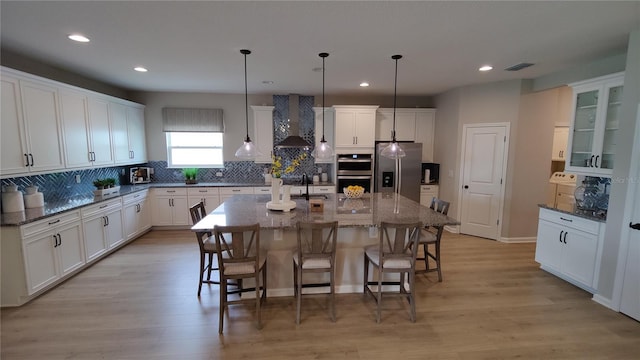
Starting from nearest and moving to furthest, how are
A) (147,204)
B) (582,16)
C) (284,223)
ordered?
(582,16), (284,223), (147,204)

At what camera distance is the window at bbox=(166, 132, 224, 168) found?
18.8 feet

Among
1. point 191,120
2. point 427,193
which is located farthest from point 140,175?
point 427,193

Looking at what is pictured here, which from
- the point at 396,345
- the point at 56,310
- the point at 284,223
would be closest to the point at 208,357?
the point at 284,223

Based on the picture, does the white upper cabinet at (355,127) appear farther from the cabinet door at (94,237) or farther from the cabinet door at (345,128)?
the cabinet door at (94,237)

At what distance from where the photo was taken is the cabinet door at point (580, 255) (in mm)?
3012

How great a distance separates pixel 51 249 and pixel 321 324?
3127mm

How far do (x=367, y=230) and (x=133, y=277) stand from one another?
297 cm

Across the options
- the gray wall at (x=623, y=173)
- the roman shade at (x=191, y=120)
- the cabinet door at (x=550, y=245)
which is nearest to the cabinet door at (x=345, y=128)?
the roman shade at (x=191, y=120)

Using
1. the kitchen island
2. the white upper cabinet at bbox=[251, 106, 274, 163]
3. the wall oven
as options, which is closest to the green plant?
the white upper cabinet at bbox=[251, 106, 274, 163]

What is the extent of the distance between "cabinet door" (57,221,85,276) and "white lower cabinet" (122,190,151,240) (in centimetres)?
95

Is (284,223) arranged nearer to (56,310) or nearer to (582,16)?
(56,310)

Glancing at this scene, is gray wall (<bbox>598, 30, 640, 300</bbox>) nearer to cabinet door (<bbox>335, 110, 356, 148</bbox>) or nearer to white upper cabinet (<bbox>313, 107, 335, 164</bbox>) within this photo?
cabinet door (<bbox>335, 110, 356, 148</bbox>)

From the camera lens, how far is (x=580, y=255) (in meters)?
3.13

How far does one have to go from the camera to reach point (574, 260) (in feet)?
10.5
